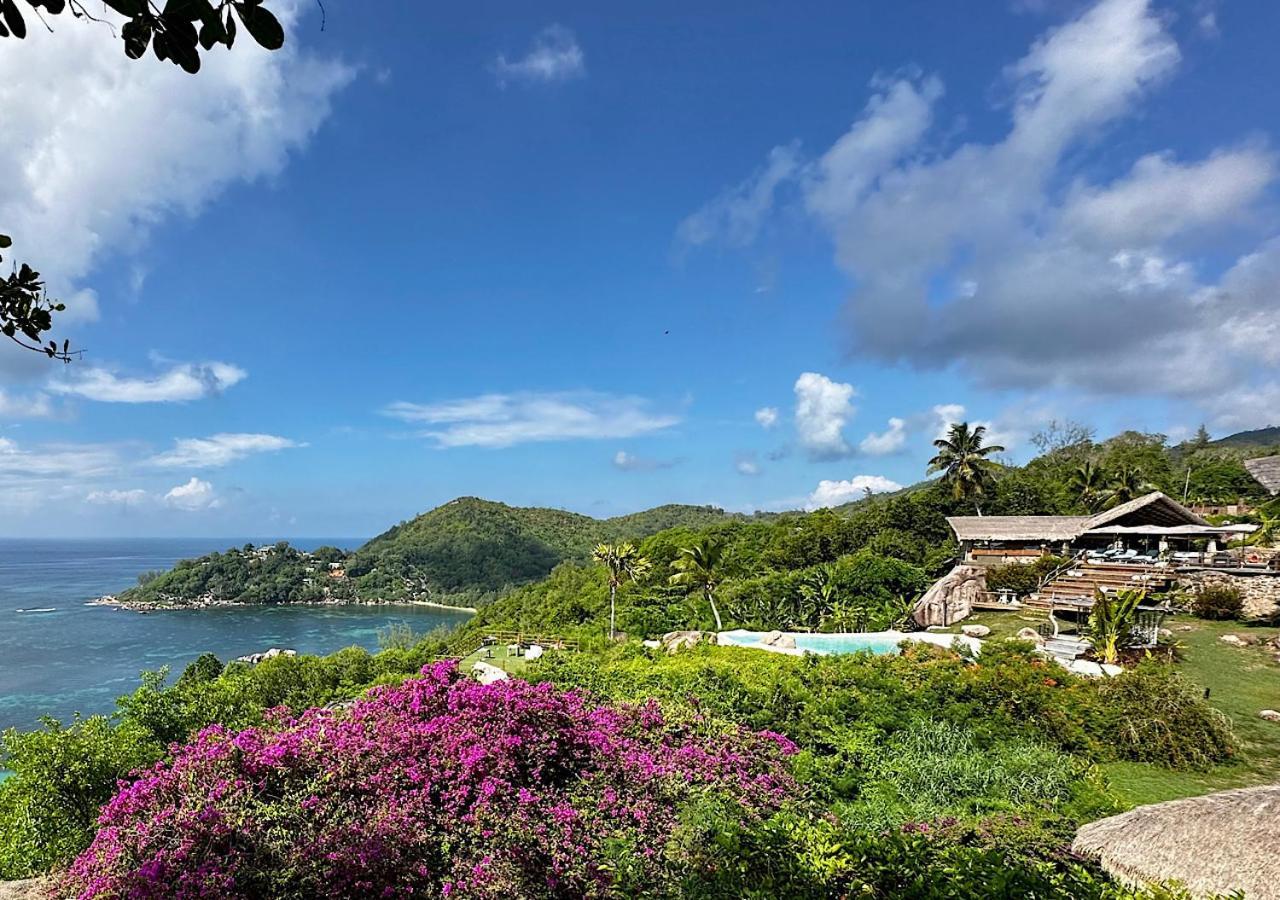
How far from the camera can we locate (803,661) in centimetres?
997

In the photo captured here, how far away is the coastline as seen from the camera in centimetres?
8219

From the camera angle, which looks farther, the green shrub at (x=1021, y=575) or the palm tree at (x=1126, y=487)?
the palm tree at (x=1126, y=487)

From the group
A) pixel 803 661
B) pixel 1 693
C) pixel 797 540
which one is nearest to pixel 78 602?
pixel 1 693

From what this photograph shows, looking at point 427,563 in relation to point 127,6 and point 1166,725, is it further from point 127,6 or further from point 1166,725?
point 127,6

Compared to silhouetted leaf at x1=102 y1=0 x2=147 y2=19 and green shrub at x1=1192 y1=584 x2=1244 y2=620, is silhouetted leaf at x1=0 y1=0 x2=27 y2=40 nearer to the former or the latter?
silhouetted leaf at x1=102 y1=0 x2=147 y2=19

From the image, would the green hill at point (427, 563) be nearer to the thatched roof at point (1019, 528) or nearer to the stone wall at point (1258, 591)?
the thatched roof at point (1019, 528)

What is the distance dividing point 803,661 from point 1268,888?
6.44 meters

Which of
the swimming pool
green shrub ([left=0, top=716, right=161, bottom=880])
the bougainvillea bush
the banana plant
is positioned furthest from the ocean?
the banana plant

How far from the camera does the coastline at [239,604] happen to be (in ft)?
270

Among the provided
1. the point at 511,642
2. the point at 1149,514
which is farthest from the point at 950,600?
the point at 511,642

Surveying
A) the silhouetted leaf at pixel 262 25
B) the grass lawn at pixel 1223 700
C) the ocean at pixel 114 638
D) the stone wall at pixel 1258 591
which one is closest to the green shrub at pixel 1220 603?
the stone wall at pixel 1258 591

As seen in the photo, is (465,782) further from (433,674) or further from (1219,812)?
(1219,812)

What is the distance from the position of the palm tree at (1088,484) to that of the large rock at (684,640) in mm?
23539

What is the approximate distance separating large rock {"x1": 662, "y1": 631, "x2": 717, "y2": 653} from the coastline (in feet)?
220
